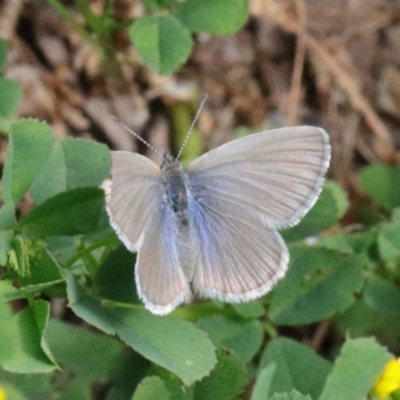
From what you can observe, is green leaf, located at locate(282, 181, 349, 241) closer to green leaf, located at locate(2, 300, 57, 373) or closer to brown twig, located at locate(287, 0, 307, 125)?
green leaf, located at locate(2, 300, 57, 373)

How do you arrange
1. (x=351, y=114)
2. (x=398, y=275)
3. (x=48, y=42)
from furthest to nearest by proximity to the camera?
1. (x=351, y=114)
2. (x=48, y=42)
3. (x=398, y=275)

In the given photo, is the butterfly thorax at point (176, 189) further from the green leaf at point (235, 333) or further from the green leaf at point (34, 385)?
the green leaf at point (34, 385)

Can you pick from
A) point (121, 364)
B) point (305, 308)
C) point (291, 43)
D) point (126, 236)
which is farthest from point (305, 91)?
point (126, 236)

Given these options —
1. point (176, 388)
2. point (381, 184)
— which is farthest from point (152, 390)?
point (381, 184)

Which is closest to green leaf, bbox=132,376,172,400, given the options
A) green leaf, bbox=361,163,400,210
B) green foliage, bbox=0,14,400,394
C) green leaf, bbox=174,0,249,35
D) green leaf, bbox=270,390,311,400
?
green foliage, bbox=0,14,400,394

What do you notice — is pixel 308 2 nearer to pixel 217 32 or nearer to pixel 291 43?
pixel 291 43
